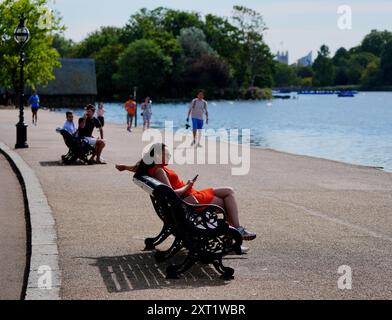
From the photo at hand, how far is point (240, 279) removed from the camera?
23.3ft

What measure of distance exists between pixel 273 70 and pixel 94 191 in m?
134

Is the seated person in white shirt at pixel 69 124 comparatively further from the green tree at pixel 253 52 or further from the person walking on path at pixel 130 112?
the green tree at pixel 253 52

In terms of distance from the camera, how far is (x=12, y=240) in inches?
354

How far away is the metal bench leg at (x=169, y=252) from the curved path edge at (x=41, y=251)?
0.99 metres

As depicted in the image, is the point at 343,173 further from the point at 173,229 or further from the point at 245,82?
the point at 245,82

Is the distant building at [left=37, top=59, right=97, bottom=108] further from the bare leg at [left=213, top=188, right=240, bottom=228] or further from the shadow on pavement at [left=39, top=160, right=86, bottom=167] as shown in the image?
the bare leg at [left=213, top=188, right=240, bottom=228]

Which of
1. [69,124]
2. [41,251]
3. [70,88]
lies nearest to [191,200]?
[41,251]

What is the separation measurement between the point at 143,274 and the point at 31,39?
75.9 metres

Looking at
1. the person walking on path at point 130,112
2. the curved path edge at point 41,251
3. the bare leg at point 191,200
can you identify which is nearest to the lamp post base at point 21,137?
the curved path edge at point 41,251

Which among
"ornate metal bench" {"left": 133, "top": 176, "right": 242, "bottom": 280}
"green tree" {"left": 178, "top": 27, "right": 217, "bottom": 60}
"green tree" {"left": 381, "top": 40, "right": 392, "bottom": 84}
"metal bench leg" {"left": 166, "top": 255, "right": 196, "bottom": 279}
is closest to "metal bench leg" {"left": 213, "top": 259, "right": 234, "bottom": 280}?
"ornate metal bench" {"left": 133, "top": 176, "right": 242, "bottom": 280}

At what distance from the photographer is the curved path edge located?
655 centimetres

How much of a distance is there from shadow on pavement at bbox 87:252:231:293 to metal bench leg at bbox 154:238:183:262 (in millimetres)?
62

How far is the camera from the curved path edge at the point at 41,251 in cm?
655
